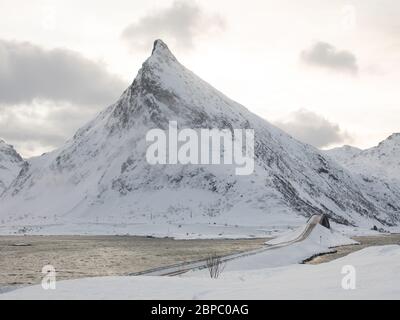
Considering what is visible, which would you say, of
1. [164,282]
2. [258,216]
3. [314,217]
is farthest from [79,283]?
[258,216]

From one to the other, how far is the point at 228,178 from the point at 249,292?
176 meters

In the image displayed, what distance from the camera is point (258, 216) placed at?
562 feet

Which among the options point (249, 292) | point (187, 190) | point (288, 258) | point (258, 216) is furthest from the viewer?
point (187, 190)

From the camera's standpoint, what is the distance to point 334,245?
98.2 m

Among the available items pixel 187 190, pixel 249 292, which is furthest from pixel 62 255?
pixel 187 190

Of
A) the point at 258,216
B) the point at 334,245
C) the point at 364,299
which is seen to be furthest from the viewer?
the point at 258,216

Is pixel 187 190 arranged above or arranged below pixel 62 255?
above

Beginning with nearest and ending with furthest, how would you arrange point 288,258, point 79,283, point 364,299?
point 364,299
point 79,283
point 288,258

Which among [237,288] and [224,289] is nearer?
[224,289]

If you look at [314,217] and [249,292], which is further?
[314,217]

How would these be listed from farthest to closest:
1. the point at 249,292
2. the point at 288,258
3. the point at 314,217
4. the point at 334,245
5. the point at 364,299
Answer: the point at 314,217, the point at 334,245, the point at 288,258, the point at 249,292, the point at 364,299

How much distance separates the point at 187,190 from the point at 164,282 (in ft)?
560
